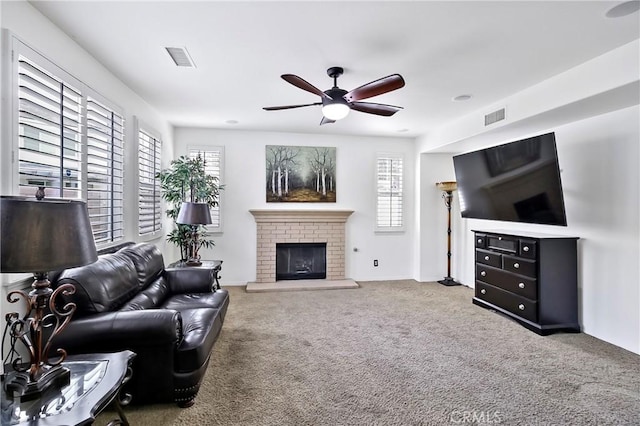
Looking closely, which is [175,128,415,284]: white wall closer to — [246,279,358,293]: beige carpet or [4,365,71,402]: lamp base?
[246,279,358,293]: beige carpet

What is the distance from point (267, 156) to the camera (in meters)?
5.73

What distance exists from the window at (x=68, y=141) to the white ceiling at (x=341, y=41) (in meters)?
0.41

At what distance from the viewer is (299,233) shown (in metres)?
5.75

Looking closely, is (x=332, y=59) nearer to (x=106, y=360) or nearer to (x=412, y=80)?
(x=412, y=80)

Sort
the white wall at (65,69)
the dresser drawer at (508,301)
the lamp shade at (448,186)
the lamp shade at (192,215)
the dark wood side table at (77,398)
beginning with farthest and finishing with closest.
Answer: the lamp shade at (448,186) < the lamp shade at (192,215) < the dresser drawer at (508,301) < the white wall at (65,69) < the dark wood side table at (77,398)

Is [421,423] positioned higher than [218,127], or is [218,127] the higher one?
[218,127]

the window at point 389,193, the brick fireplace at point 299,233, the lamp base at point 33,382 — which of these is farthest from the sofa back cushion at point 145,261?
the window at point 389,193

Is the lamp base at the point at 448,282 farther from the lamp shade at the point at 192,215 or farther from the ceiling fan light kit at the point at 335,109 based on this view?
the lamp shade at the point at 192,215

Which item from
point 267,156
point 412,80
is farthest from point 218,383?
point 267,156

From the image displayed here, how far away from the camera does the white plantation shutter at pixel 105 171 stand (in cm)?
285

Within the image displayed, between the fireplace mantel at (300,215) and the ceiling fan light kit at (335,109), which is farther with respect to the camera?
the fireplace mantel at (300,215)

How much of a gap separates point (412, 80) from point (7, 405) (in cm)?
369

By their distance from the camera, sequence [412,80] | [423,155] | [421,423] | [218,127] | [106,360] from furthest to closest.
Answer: [423,155] < [218,127] < [412,80] < [421,423] < [106,360]

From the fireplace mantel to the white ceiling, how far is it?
216 centimetres
